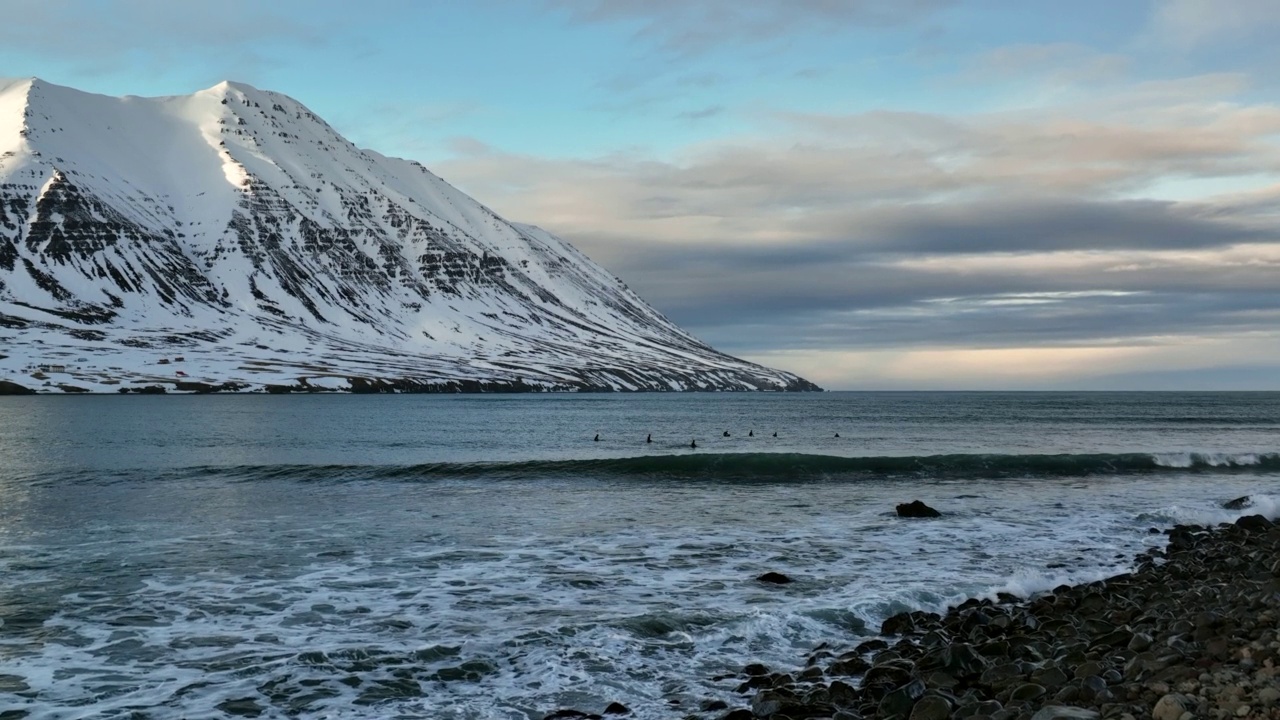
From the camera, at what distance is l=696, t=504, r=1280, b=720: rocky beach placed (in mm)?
11992

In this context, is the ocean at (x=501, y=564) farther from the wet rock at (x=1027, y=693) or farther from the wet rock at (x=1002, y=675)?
the wet rock at (x=1027, y=693)

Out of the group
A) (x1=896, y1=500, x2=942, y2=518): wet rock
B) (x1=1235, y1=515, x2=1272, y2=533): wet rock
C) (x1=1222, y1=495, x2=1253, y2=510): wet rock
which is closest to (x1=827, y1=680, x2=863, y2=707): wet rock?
(x1=896, y1=500, x2=942, y2=518): wet rock

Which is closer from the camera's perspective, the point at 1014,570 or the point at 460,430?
the point at 1014,570

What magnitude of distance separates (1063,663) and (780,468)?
146 ft

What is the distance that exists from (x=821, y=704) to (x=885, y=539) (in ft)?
60.4

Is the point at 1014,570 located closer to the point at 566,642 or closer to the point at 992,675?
the point at 992,675

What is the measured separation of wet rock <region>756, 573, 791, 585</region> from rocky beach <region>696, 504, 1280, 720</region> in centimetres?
425

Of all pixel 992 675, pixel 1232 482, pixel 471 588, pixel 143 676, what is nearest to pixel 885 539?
pixel 471 588

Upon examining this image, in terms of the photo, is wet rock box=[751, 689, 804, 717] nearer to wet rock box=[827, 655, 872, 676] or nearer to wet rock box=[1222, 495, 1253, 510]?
wet rock box=[827, 655, 872, 676]

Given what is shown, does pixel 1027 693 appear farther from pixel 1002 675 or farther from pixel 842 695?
pixel 842 695

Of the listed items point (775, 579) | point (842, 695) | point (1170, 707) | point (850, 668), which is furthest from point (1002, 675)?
point (775, 579)

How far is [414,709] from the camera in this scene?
49.5 feet

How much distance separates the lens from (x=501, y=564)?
26.6 metres

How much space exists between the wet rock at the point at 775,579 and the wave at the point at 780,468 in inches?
1180
